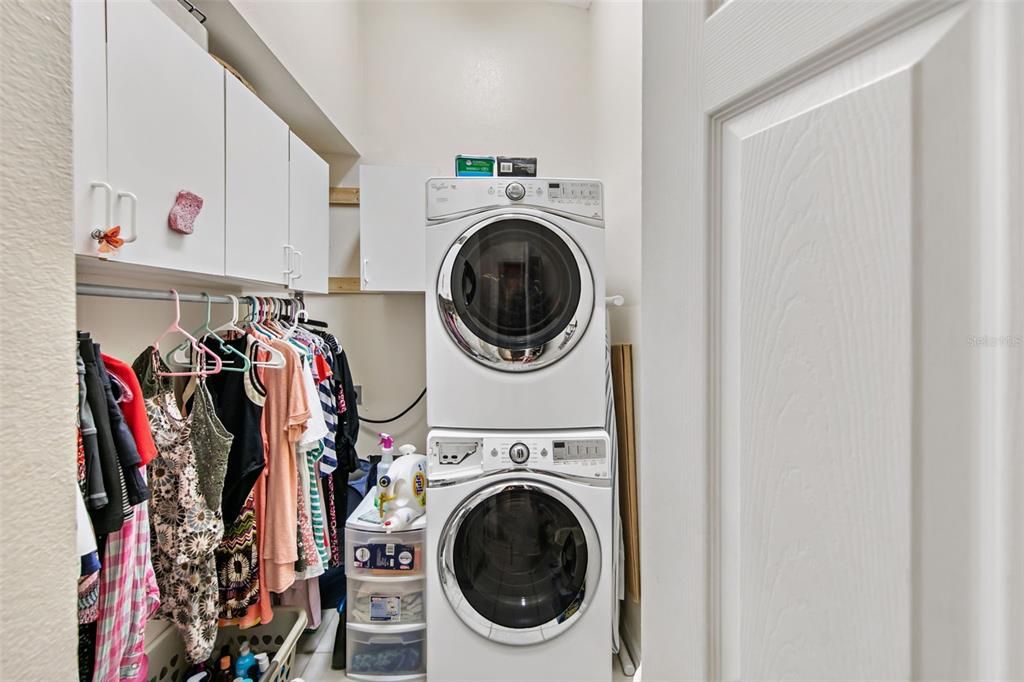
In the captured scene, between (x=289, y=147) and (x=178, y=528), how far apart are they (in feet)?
4.20

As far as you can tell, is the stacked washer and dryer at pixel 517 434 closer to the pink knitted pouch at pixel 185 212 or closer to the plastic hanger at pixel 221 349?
the plastic hanger at pixel 221 349

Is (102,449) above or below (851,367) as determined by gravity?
below

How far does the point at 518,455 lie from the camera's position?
187cm

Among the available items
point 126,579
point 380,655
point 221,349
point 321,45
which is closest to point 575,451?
point 380,655

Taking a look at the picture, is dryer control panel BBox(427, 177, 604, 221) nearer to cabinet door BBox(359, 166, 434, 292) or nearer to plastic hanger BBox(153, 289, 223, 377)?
cabinet door BBox(359, 166, 434, 292)

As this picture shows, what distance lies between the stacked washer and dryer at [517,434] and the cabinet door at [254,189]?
0.51 m

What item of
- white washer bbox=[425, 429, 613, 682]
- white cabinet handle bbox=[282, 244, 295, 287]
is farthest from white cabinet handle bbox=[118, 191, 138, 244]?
white washer bbox=[425, 429, 613, 682]

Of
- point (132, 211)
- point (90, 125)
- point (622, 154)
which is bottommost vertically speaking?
point (132, 211)

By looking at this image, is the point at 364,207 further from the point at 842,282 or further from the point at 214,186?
the point at 842,282

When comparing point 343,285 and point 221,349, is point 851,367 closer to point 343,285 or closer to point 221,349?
point 221,349

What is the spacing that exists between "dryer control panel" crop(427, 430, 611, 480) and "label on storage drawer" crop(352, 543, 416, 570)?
0.30 metres

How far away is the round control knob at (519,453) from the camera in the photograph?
1869mm

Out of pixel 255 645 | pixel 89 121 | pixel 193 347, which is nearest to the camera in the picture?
pixel 89 121

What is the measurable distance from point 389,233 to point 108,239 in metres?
1.66
